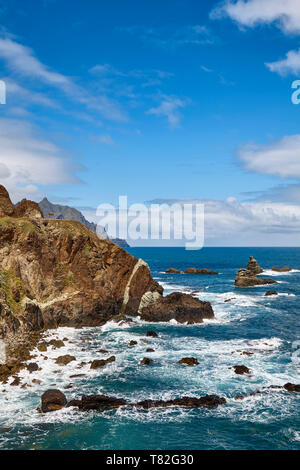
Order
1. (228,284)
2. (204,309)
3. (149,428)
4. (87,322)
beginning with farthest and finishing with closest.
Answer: (228,284), (204,309), (87,322), (149,428)

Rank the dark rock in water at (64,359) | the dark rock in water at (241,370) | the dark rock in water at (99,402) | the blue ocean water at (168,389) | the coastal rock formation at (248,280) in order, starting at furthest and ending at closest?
1. the coastal rock formation at (248,280)
2. the dark rock in water at (64,359)
3. the dark rock in water at (241,370)
4. the dark rock in water at (99,402)
5. the blue ocean water at (168,389)

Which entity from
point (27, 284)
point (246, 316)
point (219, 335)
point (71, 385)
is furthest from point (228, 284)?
point (71, 385)

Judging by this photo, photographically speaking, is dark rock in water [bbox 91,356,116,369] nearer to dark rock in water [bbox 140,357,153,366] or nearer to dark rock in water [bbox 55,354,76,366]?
dark rock in water [bbox 55,354,76,366]

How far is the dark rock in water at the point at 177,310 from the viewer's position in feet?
216

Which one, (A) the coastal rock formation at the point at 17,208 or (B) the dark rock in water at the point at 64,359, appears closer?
(B) the dark rock in water at the point at 64,359

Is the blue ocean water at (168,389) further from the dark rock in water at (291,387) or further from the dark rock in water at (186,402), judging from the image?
the dark rock in water at (291,387)

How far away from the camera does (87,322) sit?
60.0 metres

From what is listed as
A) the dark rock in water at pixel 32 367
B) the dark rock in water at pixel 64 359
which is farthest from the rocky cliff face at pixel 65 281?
the dark rock in water at pixel 64 359

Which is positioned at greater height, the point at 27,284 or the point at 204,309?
the point at 27,284

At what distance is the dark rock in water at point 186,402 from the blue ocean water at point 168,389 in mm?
884

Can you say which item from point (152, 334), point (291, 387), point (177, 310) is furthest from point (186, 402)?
point (177, 310)

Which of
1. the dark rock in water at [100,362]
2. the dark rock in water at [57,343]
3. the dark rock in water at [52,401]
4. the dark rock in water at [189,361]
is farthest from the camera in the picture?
the dark rock in water at [57,343]
